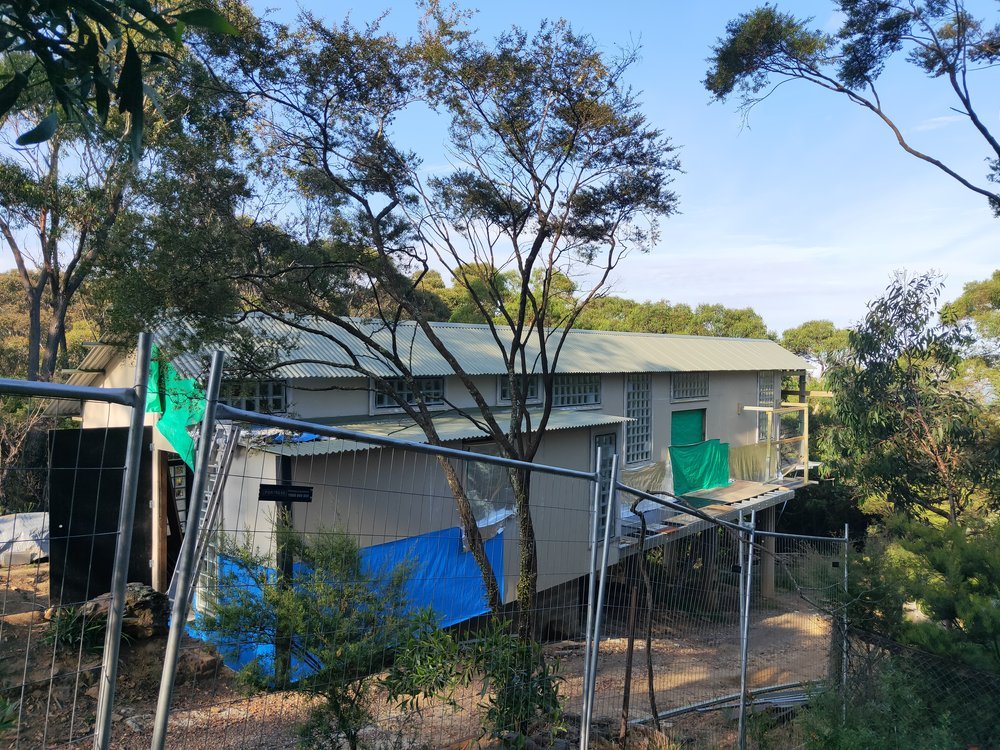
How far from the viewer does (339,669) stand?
11.2 feet

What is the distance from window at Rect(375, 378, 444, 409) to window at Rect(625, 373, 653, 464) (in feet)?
19.8

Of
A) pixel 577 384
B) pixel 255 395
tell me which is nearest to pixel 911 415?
pixel 577 384

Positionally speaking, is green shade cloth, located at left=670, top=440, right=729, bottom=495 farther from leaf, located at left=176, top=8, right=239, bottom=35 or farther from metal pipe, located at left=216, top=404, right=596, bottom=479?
leaf, located at left=176, top=8, right=239, bottom=35

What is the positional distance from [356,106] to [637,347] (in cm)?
1200

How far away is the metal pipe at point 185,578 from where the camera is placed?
2.14 metres

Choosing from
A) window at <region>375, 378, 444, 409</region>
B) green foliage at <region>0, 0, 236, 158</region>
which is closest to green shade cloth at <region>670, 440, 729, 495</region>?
window at <region>375, 378, 444, 409</region>

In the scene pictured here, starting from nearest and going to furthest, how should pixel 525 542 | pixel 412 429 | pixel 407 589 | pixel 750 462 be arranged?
1. pixel 407 589
2. pixel 525 542
3. pixel 412 429
4. pixel 750 462

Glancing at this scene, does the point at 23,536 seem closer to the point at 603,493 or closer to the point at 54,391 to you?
the point at 54,391

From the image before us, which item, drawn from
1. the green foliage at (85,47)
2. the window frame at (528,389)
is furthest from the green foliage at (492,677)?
the window frame at (528,389)

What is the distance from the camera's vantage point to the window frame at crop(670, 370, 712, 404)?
791 inches

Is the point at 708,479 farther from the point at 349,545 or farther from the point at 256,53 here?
the point at 349,545

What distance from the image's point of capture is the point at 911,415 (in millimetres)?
14547

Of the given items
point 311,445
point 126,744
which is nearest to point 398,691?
point 126,744

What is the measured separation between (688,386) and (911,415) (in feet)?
22.7
